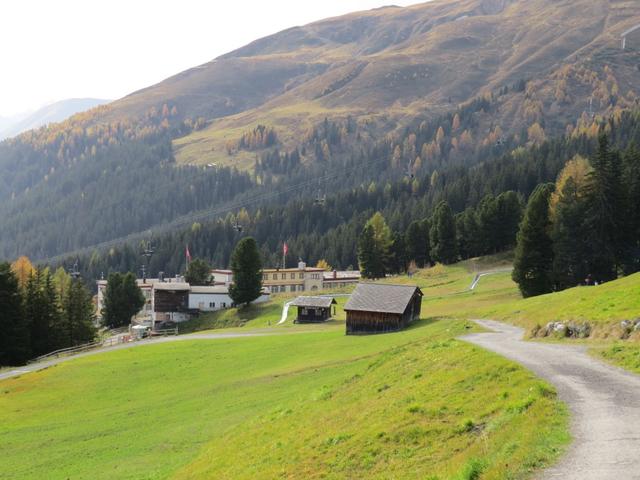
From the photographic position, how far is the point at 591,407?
2034 centimetres

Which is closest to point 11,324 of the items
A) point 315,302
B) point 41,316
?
point 41,316

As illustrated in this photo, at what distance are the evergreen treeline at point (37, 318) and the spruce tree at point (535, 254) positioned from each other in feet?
190

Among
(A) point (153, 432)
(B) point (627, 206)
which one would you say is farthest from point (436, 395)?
(B) point (627, 206)

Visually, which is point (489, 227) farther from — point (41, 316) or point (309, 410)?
point (309, 410)

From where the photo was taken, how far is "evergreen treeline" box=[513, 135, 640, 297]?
74.1 meters

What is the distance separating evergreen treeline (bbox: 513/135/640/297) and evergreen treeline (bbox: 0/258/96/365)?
58.1 metres

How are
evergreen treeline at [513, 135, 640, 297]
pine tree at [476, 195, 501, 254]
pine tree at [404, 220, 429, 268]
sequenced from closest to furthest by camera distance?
evergreen treeline at [513, 135, 640, 297]
pine tree at [476, 195, 501, 254]
pine tree at [404, 220, 429, 268]

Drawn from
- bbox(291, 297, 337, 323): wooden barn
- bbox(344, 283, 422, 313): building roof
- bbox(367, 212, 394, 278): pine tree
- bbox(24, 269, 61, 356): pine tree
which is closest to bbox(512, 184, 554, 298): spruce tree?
bbox(344, 283, 422, 313): building roof

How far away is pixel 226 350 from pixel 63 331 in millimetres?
37743

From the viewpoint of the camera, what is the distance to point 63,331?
93000 millimetres

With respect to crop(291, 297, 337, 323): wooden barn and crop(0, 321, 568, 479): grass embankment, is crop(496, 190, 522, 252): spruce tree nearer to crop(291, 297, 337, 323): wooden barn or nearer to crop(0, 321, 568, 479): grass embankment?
crop(291, 297, 337, 323): wooden barn

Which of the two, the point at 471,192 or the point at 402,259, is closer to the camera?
the point at 402,259

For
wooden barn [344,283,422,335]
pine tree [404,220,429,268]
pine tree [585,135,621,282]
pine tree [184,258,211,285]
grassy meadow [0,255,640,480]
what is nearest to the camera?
grassy meadow [0,255,640,480]

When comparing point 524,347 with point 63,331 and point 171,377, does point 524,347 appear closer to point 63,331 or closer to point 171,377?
point 171,377
